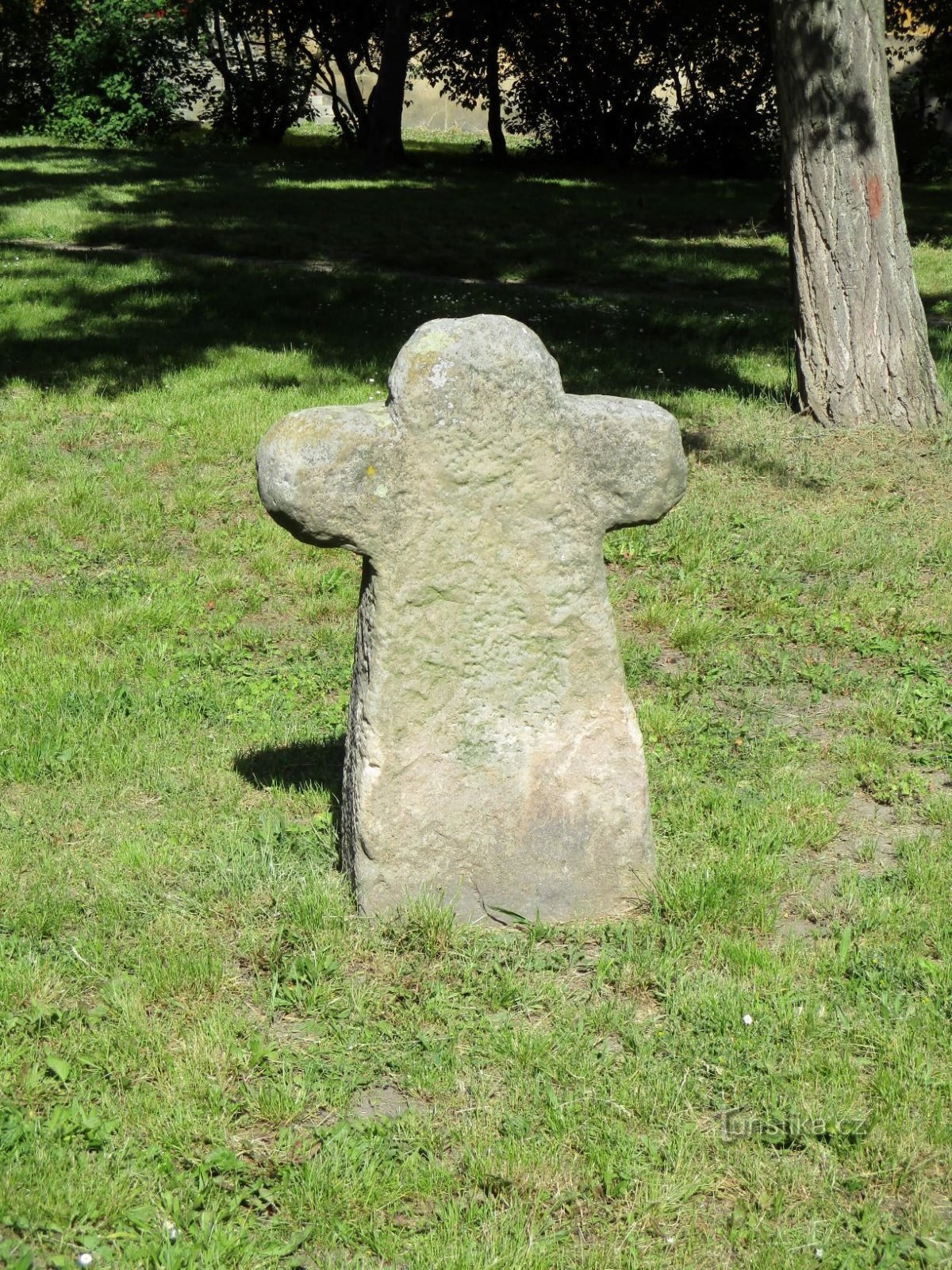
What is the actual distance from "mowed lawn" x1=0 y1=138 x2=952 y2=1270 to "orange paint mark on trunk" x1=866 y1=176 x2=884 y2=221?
4.69 feet

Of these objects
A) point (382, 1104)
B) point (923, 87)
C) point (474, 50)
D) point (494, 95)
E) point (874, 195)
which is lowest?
point (382, 1104)

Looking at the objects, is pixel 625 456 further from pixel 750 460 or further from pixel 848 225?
pixel 848 225

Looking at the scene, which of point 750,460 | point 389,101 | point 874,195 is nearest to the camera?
point 750,460

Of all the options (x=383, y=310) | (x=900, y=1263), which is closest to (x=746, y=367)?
(x=383, y=310)

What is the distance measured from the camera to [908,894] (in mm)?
4070

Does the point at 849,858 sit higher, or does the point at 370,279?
the point at 370,279

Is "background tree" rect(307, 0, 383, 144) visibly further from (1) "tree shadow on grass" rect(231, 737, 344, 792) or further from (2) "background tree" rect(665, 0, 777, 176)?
(1) "tree shadow on grass" rect(231, 737, 344, 792)

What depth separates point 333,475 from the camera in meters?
3.52

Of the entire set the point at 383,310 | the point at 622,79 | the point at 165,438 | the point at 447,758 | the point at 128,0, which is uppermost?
the point at 128,0

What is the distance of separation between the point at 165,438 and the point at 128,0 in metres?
20.1

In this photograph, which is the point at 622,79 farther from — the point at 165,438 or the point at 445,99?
the point at 165,438

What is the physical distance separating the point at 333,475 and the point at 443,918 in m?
1.34

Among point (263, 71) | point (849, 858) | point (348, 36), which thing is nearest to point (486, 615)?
point (849, 858)

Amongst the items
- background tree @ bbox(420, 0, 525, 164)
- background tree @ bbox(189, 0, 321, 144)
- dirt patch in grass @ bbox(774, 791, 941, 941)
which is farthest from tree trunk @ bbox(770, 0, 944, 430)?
background tree @ bbox(189, 0, 321, 144)
